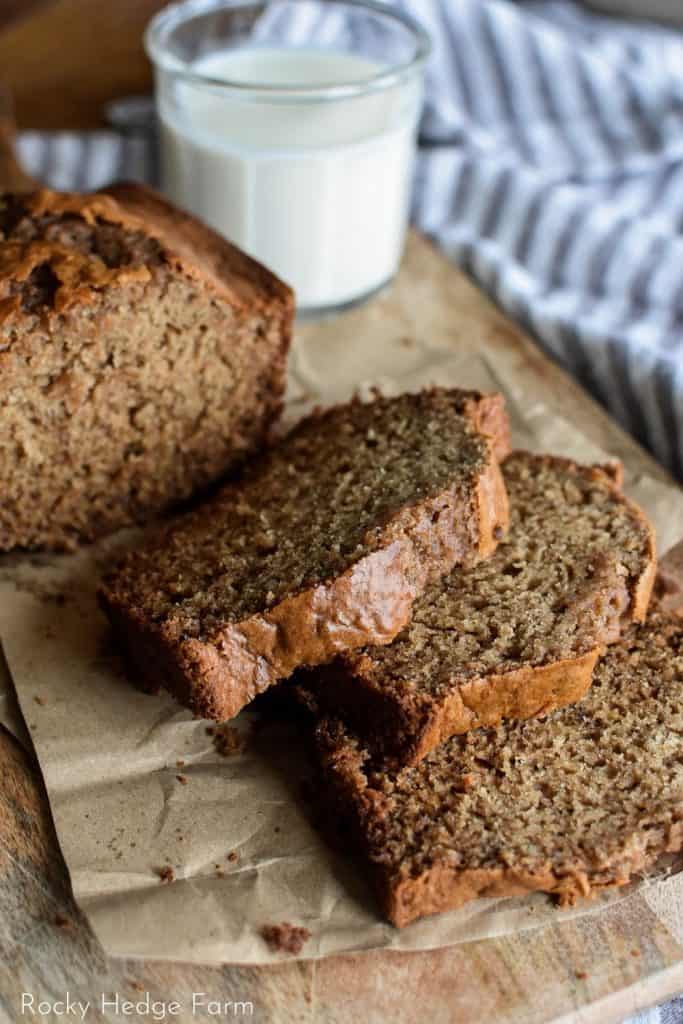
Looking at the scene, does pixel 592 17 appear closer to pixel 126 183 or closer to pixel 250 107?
pixel 250 107

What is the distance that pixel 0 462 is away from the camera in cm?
359

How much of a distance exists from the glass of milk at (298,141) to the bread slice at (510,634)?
5.09 feet

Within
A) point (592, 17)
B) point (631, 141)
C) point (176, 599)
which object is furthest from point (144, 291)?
point (592, 17)

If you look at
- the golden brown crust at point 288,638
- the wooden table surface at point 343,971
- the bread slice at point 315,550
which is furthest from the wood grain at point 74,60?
the wooden table surface at point 343,971

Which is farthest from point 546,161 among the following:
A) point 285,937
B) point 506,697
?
point 285,937

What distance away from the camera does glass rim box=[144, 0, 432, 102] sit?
13.9ft

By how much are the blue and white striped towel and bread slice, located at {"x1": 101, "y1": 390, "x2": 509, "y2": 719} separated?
1.51m

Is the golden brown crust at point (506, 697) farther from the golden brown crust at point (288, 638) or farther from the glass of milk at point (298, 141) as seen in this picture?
the glass of milk at point (298, 141)

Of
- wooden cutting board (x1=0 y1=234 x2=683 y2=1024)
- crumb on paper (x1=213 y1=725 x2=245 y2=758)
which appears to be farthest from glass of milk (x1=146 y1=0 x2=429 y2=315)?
wooden cutting board (x1=0 y1=234 x2=683 y2=1024)

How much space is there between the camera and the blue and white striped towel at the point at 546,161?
514cm

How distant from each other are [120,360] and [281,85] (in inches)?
55.0

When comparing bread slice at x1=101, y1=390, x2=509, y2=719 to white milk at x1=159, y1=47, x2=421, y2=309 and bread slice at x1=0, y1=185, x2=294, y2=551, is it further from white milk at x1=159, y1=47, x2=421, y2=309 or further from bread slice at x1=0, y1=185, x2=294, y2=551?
white milk at x1=159, y1=47, x2=421, y2=309

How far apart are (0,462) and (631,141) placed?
11.4 feet

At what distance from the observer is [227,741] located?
3135 mm
